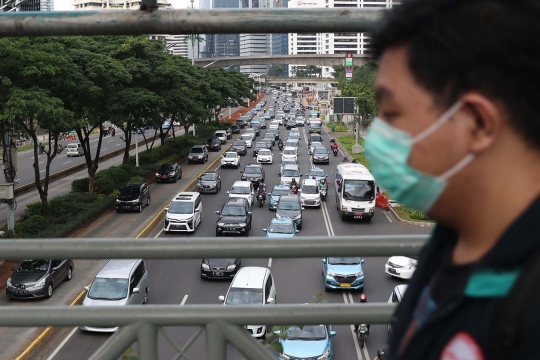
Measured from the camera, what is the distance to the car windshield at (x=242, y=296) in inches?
520

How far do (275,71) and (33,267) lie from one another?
460 feet

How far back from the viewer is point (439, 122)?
1062mm

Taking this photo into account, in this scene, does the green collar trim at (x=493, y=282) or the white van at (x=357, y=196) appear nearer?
the green collar trim at (x=493, y=282)

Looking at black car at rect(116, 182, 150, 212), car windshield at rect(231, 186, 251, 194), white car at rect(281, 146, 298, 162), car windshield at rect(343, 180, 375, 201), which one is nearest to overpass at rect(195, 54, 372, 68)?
white car at rect(281, 146, 298, 162)

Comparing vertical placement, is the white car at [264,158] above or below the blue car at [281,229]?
below

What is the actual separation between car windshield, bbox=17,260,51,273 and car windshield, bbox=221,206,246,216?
7911 mm

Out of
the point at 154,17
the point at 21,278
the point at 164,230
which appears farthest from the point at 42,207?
the point at 154,17

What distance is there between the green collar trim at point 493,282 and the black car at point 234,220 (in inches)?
824

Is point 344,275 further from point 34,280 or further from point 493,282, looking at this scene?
point 493,282

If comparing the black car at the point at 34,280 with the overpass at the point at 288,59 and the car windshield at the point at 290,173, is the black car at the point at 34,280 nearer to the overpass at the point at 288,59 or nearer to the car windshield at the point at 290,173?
the car windshield at the point at 290,173

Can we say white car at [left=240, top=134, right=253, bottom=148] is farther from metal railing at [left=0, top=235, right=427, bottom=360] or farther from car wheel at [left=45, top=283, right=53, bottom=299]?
metal railing at [left=0, top=235, right=427, bottom=360]

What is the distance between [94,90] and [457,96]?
22.2 meters

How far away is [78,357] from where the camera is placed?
36.0 ft

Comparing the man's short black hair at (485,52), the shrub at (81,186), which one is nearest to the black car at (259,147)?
the shrub at (81,186)
